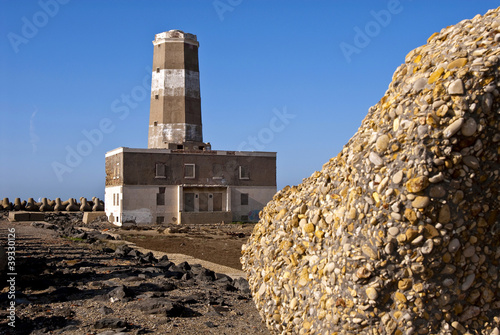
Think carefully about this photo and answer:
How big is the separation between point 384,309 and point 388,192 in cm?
83

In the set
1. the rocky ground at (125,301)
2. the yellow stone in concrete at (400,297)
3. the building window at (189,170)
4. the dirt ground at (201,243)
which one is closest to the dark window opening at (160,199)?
the building window at (189,170)

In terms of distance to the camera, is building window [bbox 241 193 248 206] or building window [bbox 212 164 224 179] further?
building window [bbox 241 193 248 206]

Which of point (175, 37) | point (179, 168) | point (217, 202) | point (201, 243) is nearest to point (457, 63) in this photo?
point (201, 243)

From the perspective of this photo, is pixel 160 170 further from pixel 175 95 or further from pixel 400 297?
pixel 400 297

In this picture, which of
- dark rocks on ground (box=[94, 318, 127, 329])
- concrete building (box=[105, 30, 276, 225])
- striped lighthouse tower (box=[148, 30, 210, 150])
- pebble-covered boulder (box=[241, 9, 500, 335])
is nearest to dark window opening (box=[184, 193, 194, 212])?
concrete building (box=[105, 30, 276, 225])

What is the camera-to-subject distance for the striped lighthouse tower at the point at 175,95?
36.2 m

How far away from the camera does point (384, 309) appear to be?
350 centimetres

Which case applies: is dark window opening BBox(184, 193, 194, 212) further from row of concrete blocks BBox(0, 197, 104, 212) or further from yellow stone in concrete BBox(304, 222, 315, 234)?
yellow stone in concrete BBox(304, 222, 315, 234)

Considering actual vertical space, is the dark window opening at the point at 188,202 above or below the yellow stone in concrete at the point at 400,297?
above

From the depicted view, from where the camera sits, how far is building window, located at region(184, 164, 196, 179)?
1358 inches

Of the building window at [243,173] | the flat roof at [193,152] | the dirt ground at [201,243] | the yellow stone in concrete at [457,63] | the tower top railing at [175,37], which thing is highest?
the tower top railing at [175,37]

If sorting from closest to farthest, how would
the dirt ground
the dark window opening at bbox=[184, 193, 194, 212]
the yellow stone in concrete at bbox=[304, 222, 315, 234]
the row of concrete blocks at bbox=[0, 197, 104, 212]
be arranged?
the yellow stone in concrete at bbox=[304, 222, 315, 234]
the dirt ground
the dark window opening at bbox=[184, 193, 194, 212]
the row of concrete blocks at bbox=[0, 197, 104, 212]

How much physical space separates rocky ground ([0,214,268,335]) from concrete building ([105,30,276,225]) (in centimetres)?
2214

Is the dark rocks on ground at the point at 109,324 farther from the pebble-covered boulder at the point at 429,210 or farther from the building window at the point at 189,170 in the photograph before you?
the building window at the point at 189,170
